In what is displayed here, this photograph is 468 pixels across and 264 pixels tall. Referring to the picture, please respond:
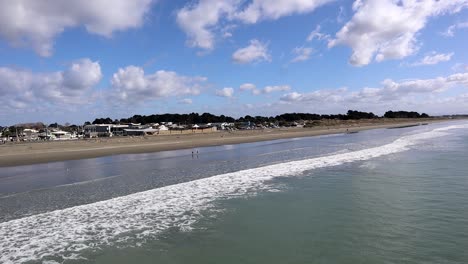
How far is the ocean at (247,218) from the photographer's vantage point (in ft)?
27.2

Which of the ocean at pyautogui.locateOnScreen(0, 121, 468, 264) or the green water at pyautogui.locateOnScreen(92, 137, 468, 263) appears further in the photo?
the ocean at pyautogui.locateOnScreen(0, 121, 468, 264)

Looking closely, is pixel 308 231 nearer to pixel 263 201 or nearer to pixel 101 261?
pixel 263 201

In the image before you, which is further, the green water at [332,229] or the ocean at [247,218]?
the ocean at [247,218]

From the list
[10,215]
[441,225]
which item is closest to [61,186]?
[10,215]

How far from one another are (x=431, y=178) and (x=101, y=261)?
14.8 meters

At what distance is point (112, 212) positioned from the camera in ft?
40.3

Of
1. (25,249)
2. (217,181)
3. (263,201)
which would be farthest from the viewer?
(217,181)

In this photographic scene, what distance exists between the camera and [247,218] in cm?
1112

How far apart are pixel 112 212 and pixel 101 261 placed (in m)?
4.32

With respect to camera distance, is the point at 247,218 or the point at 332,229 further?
the point at 247,218

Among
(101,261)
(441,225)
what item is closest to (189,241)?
(101,261)

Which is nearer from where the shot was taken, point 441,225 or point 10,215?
point 441,225

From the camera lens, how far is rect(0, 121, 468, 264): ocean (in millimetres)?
8305

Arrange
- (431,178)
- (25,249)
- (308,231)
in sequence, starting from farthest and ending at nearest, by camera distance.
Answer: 1. (431,178)
2. (308,231)
3. (25,249)
